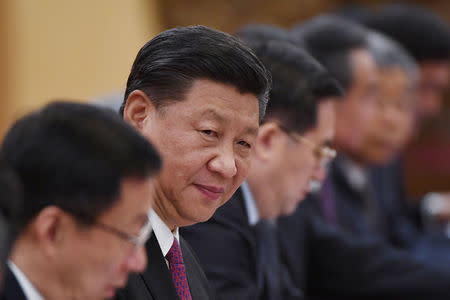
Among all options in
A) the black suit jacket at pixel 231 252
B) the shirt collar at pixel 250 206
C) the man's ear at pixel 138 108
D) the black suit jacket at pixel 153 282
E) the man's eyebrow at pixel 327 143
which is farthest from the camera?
the man's eyebrow at pixel 327 143

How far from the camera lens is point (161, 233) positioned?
1699mm

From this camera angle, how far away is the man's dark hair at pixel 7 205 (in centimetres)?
118

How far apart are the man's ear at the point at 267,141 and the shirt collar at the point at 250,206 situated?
4.0 inches

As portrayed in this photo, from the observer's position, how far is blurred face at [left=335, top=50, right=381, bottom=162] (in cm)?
376

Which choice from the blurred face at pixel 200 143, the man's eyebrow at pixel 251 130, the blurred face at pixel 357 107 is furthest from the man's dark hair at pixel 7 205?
the blurred face at pixel 357 107

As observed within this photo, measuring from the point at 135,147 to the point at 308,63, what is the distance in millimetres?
1193

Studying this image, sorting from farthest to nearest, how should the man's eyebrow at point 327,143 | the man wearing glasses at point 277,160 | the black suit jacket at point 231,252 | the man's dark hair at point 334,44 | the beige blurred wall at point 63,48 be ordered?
the beige blurred wall at point 63,48, the man's dark hair at point 334,44, the man's eyebrow at point 327,143, the man wearing glasses at point 277,160, the black suit jacket at point 231,252

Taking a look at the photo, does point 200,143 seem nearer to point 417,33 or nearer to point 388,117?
point 388,117

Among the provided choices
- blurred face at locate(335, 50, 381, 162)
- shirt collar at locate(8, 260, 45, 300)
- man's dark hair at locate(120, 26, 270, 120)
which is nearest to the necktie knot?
man's dark hair at locate(120, 26, 270, 120)

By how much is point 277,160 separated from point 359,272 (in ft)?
3.58

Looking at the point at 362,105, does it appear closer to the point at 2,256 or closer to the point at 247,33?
the point at 247,33

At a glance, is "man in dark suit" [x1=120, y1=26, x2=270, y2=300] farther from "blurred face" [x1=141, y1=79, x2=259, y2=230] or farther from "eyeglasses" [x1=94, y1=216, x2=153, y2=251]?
"eyeglasses" [x1=94, y1=216, x2=153, y2=251]

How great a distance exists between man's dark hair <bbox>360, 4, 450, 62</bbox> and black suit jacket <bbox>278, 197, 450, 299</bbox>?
2.06 m

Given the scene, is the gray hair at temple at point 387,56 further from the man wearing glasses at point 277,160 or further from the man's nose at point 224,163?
Answer: the man's nose at point 224,163
